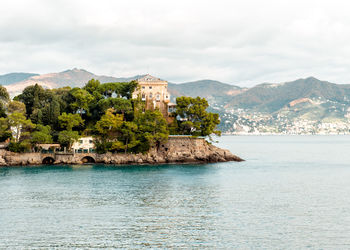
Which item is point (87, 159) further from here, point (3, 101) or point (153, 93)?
point (3, 101)

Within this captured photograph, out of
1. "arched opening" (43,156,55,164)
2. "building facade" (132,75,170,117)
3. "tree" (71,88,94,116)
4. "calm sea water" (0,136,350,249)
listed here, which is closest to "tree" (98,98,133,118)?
"tree" (71,88,94,116)

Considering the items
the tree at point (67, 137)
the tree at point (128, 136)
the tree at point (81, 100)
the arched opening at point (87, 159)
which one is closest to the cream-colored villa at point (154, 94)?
the tree at point (81, 100)

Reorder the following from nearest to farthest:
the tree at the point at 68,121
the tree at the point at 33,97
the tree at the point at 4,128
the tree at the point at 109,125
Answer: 1. the tree at the point at 4,128
2. the tree at the point at 109,125
3. the tree at the point at 68,121
4. the tree at the point at 33,97

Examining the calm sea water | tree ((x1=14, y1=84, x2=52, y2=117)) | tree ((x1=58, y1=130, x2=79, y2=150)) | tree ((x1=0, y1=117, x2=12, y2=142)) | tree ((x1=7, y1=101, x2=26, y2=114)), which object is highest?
tree ((x1=14, y1=84, x2=52, y2=117))

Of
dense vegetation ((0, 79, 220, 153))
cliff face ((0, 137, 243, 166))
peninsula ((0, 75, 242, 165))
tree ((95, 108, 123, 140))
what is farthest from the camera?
tree ((95, 108, 123, 140))

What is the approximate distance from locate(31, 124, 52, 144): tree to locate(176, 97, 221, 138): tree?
3251 centimetres

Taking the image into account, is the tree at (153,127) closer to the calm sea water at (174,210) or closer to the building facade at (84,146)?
the building facade at (84,146)

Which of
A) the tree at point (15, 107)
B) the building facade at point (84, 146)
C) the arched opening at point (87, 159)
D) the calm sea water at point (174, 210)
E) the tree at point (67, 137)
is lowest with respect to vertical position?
the calm sea water at point (174, 210)

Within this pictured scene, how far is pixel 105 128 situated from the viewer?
96812mm

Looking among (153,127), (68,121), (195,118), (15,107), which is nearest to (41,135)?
(68,121)

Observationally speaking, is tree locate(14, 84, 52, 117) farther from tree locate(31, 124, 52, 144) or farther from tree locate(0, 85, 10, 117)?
tree locate(31, 124, 52, 144)

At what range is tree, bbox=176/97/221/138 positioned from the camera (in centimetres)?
9906

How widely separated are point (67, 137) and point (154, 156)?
21.1m

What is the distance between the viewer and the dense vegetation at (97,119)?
9350 centimetres
